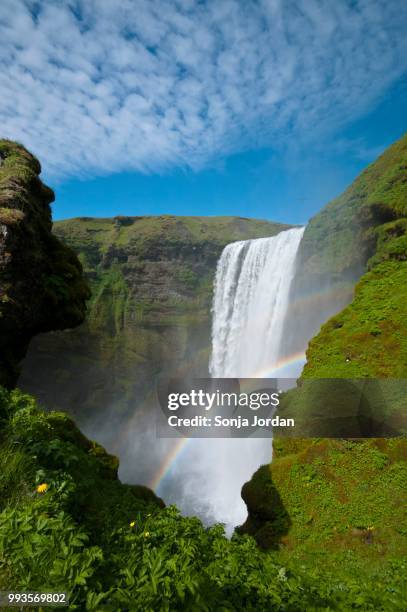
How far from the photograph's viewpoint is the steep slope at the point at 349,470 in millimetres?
6641

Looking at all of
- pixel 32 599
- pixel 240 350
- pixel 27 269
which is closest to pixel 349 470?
pixel 32 599

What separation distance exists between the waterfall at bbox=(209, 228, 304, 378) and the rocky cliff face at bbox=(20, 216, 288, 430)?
7.22m

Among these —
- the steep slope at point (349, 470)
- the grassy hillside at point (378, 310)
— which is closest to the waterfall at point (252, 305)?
the grassy hillside at point (378, 310)

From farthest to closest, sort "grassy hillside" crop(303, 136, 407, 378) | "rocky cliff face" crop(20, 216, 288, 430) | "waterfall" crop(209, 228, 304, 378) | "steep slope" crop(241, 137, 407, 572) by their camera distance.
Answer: "rocky cliff face" crop(20, 216, 288, 430) → "waterfall" crop(209, 228, 304, 378) → "grassy hillside" crop(303, 136, 407, 378) → "steep slope" crop(241, 137, 407, 572)

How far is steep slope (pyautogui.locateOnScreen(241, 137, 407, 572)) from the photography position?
664 cm

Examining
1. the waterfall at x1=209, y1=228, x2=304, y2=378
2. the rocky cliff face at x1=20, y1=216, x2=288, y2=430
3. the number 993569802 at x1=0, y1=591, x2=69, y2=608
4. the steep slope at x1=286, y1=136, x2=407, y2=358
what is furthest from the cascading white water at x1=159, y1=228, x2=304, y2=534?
the number 993569802 at x1=0, y1=591, x2=69, y2=608

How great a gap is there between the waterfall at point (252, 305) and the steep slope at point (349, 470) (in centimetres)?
1412

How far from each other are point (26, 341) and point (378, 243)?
1598 cm

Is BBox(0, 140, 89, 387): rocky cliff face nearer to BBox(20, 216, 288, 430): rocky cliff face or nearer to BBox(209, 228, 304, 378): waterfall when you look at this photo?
BBox(209, 228, 304, 378): waterfall

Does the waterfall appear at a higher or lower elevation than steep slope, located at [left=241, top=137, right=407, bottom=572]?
higher

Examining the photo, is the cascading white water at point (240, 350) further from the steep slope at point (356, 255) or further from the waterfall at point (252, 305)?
the steep slope at point (356, 255)

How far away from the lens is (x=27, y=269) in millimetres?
9547

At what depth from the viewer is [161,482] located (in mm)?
29812

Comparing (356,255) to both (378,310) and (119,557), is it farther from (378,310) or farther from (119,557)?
(119,557)
